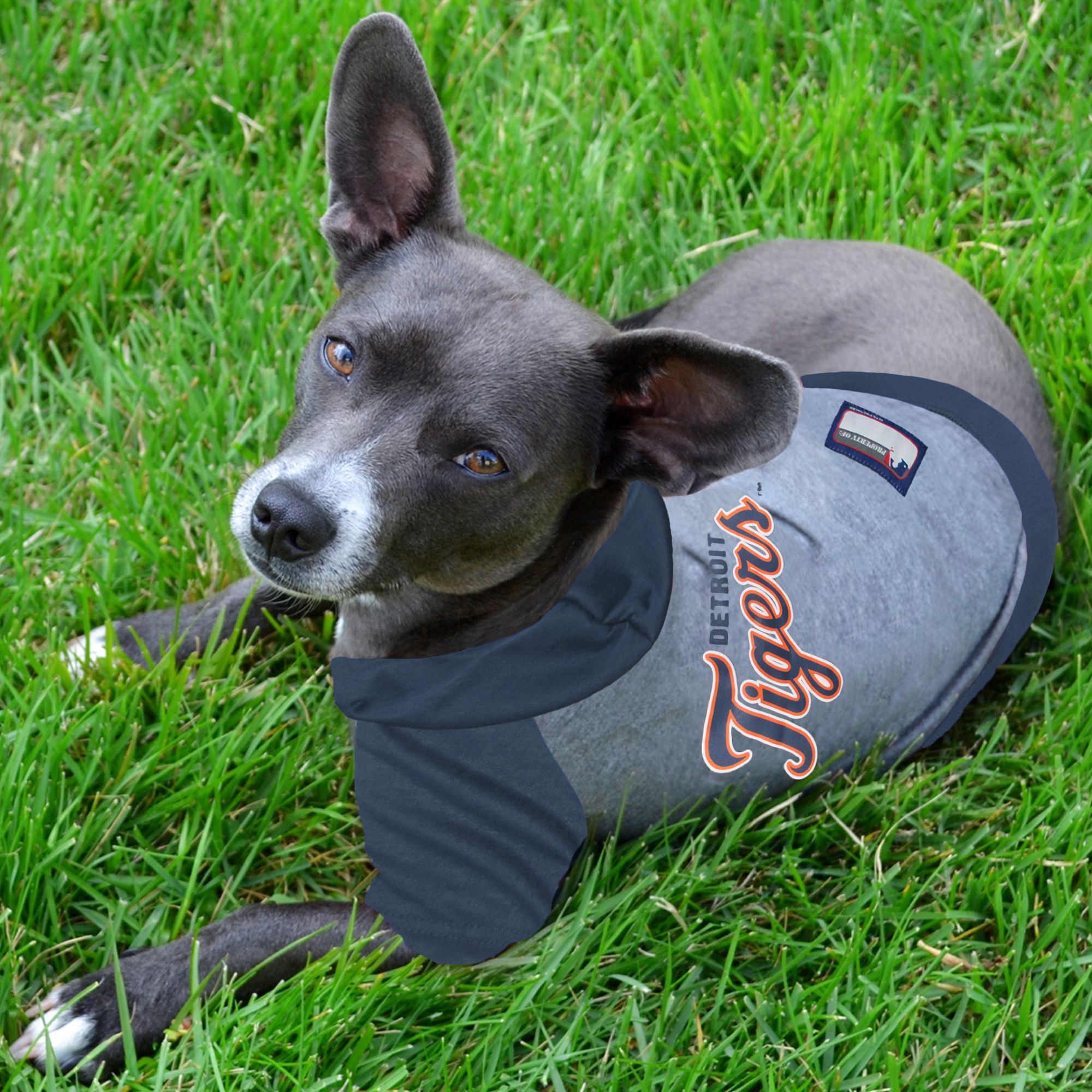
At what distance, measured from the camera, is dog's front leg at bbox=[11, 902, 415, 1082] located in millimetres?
2627

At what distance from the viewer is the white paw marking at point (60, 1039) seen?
8.52 feet

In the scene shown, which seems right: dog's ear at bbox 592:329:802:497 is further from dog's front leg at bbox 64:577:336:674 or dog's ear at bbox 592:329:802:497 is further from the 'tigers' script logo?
dog's front leg at bbox 64:577:336:674

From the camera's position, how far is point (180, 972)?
2.70 metres

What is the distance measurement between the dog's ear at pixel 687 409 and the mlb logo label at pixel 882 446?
737 mm

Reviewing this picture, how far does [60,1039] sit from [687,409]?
5.94 ft

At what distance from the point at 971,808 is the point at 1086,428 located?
4.38 ft

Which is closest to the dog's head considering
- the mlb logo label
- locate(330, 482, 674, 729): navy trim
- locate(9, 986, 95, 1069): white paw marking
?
locate(330, 482, 674, 729): navy trim

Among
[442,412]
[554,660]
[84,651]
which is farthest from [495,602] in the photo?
[84,651]

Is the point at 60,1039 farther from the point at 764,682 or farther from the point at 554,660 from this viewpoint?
the point at 764,682

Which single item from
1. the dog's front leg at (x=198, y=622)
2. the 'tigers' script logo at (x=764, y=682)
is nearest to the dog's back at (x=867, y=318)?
the 'tigers' script logo at (x=764, y=682)

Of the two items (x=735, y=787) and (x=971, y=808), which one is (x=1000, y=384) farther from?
(x=735, y=787)

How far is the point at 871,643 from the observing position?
9.46ft

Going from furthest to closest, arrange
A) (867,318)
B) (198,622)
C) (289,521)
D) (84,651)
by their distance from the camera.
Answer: (867,318) < (198,622) < (84,651) < (289,521)

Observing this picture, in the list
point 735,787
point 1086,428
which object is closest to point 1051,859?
point 735,787
